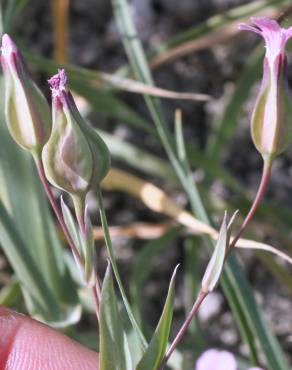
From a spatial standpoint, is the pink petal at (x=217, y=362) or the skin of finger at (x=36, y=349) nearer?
the pink petal at (x=217, y=362)

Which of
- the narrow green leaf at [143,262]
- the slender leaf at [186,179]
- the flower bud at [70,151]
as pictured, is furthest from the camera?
the narrow green leaf at [143,262]

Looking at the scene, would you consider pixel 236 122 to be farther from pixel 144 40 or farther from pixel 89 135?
pixel 89 135

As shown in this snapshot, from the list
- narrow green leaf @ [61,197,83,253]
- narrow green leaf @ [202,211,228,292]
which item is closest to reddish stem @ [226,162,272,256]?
narrow green leaf @ [202,211,228,292]

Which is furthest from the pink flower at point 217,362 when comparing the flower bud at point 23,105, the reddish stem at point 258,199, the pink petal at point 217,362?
the flower bud at point 23,105

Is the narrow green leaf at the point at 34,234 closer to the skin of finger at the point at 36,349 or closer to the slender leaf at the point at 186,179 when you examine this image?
the skin of finger at the point at 36,349

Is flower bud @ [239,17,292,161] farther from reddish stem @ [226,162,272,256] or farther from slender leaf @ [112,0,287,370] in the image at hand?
slender leaf @ [112,0,287,370]

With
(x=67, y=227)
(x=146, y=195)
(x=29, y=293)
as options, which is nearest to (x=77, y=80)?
(x=146, y=195)
